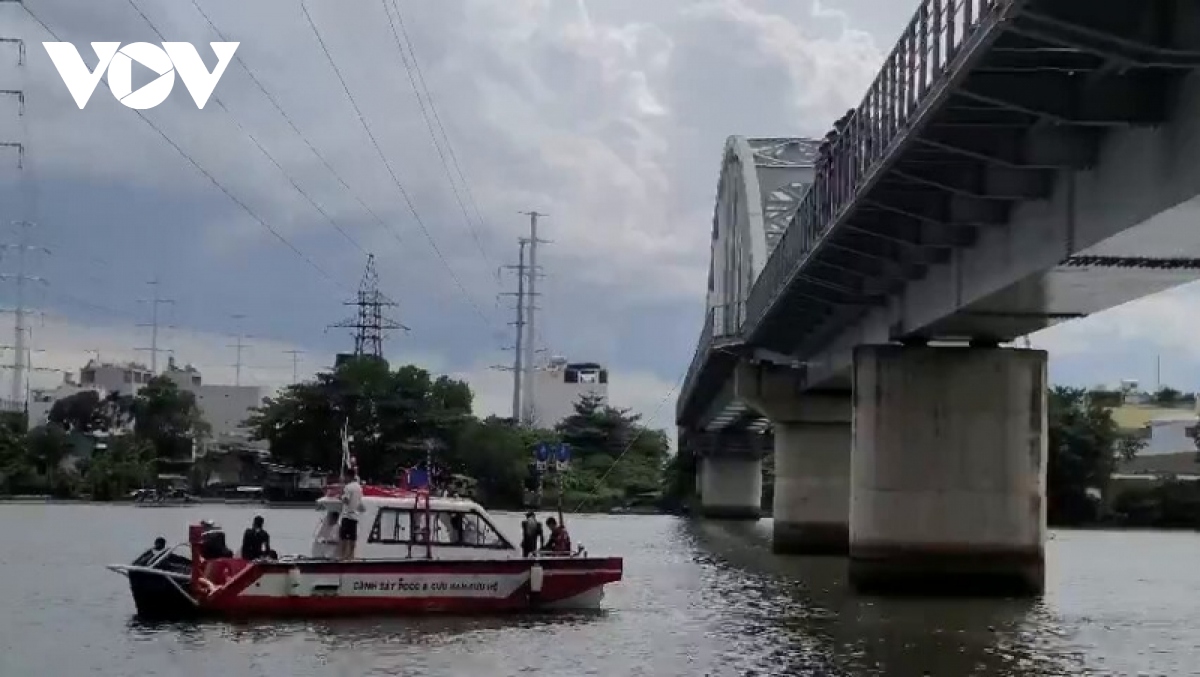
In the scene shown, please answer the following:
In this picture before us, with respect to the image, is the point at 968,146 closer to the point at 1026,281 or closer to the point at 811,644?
the point at 1026,281

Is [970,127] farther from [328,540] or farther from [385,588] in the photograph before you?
[328,540]

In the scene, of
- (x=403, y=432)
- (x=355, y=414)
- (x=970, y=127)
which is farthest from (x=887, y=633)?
(x=355, y=414)

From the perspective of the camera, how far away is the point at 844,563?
63156 millimetres

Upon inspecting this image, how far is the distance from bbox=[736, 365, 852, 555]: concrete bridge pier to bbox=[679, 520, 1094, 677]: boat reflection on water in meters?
18.1

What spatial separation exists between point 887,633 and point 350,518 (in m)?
10.6

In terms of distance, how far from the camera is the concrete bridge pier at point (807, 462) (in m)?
70.4

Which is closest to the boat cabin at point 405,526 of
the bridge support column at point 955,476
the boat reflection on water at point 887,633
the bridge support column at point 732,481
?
the boat reflection on water at point 887,633

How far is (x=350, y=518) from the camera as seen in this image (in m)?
35.9

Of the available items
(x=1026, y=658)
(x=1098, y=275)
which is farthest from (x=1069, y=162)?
(x=1026, y=658)

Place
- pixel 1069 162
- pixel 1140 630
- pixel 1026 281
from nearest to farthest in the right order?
1. pixel 1069 162
2. pixel 1026 281
3. pixel 1140 630

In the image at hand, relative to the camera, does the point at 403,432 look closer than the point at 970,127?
No

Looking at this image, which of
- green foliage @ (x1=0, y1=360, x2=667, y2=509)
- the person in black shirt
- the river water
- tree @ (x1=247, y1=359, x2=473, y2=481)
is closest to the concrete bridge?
the river water

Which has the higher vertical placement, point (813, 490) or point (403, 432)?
point (403, 432)

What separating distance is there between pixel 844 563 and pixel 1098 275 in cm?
3183
